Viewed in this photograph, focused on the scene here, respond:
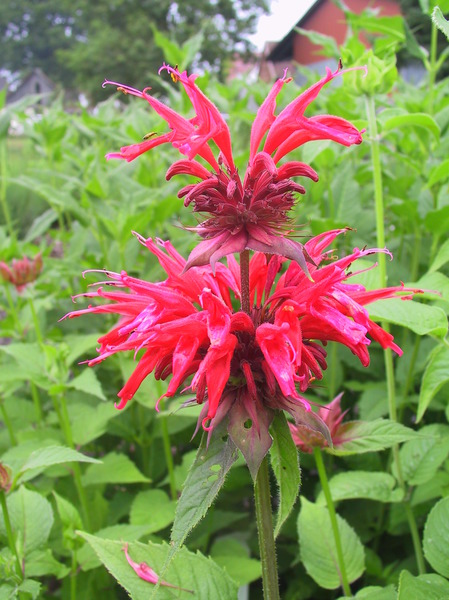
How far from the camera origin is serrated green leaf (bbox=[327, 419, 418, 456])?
2.84 ft

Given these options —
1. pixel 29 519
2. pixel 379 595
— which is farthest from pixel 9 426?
pixel 379 595

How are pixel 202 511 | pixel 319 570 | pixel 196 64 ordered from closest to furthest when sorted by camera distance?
pixel 202 511
pixel 319 570
pixel 196 64

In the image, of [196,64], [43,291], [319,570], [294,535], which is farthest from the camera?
[196,64]

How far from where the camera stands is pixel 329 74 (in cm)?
77

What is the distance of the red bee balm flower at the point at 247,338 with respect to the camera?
688mm

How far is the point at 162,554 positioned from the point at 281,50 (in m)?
17.5

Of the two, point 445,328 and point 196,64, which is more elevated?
point 196,64

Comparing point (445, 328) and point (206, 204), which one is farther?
point (445, 328)

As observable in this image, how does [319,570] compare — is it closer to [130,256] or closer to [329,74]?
[329,74]

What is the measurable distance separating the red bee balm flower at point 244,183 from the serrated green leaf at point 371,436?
357 millimetres

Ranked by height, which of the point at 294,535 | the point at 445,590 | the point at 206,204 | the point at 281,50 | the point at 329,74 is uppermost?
the point at 281,50

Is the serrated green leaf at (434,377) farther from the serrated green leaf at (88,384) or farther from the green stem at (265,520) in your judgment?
the serrated green leaf at (88,384)

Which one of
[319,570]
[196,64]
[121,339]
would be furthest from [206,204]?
[196,64]

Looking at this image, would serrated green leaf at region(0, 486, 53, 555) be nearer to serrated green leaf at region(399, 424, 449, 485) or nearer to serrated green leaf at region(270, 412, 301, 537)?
serrated green leaf at region(270, 412, 301, 537)
